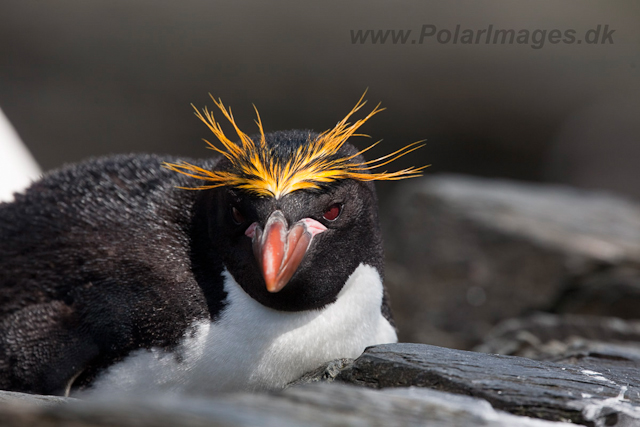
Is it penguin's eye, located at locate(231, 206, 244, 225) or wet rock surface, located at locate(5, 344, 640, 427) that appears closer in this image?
wet rock surface, located at locate(5, 344, 640, 427)

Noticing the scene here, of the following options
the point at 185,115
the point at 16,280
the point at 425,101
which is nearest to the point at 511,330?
the point at 16,280

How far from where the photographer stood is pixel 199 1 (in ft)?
47.0

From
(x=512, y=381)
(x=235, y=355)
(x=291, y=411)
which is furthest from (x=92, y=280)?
(x=512, y=381)

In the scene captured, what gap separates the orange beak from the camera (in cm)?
310

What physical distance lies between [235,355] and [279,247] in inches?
25.7

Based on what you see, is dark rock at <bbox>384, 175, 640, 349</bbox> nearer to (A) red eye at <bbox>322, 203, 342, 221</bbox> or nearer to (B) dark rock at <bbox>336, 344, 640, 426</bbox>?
(B) dark rock at <bbox>336, 344, 640, 426</bbox>

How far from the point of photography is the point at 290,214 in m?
3.33

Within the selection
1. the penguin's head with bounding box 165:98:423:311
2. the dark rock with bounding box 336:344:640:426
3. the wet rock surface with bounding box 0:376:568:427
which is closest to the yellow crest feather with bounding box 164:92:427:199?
the penguin's head with bounding box 165:98:423:311

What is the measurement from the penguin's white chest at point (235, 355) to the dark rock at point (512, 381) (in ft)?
1.42

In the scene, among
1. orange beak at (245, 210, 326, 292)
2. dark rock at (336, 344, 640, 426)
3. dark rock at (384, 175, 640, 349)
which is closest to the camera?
dark rock at (336, 344, 640, 426)

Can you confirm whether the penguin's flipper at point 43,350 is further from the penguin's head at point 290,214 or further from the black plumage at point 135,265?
the penguin's head at point 290,214

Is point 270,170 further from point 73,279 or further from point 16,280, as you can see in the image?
point 16,280

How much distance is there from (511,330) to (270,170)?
3027 mm

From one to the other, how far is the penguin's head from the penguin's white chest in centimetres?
9
